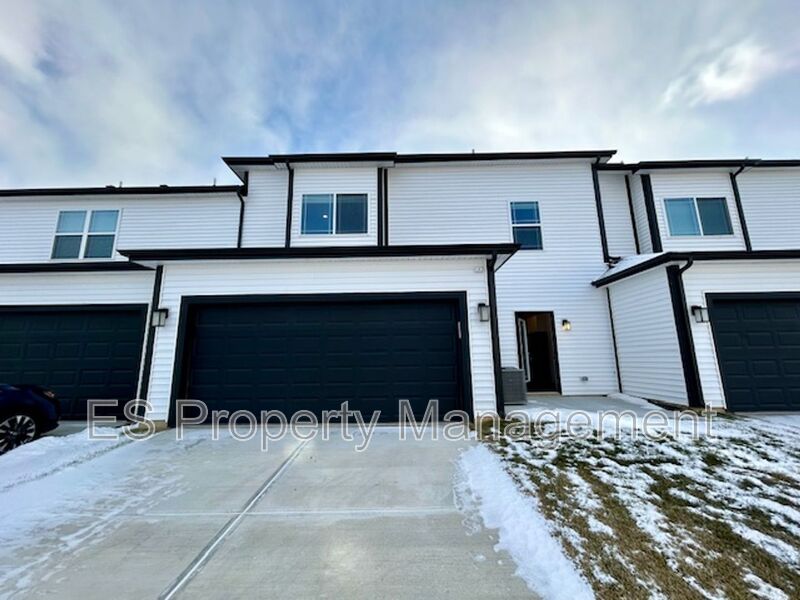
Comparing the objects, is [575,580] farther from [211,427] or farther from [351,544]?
[211,427]

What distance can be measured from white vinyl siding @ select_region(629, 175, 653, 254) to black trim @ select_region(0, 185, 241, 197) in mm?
11707

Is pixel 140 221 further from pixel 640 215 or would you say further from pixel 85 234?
pixel 640 215

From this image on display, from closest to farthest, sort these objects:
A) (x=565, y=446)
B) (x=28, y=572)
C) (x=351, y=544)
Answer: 1. (x=28, y=572)
2. (x=351, y=544)
3. (x=565, y=446)

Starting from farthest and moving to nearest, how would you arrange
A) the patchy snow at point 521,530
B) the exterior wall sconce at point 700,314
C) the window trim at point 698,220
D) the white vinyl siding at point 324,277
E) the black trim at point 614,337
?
the window trim at point 698,220, the black trim at point 614,337, the exterior wall sconce at point 700,314, the white vinyl siding at point 324,277, the patchy snow at point 521,530

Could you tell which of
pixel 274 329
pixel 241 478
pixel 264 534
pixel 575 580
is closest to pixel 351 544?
pixel 264 534

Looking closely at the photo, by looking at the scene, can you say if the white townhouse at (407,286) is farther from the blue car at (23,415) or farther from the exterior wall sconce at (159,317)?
the blue car at (23,415)

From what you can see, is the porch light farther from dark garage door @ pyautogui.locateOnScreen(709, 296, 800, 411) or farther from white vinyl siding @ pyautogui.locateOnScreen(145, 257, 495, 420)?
white vinyl siding @ pyautogui.locateOnScreen(145, 257, 495, 420)

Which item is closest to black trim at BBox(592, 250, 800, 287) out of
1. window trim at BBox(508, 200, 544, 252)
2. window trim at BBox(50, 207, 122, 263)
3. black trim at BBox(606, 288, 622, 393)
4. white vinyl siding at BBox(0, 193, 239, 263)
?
black trim at BBox(606, 288, 622, 393)

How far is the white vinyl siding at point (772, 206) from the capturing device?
9328 millimetres

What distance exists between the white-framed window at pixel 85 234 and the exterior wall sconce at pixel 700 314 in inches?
567

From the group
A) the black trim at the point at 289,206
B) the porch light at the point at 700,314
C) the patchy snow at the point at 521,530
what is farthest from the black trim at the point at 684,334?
the black trim at the point at 289,206

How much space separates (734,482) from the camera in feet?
10.8

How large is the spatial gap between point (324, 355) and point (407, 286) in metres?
2.03

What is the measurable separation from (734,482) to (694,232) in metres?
8.69
